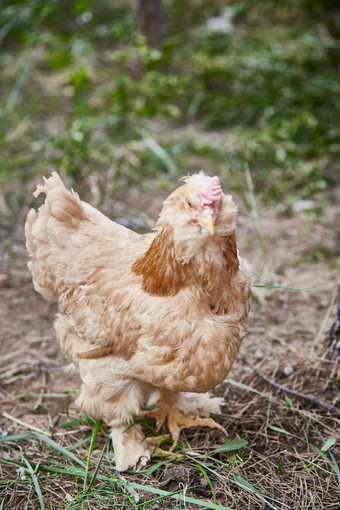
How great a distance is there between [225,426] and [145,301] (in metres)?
1.02

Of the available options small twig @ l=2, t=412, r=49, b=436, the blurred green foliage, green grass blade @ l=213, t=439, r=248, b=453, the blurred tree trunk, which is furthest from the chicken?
the blurred tree trunk

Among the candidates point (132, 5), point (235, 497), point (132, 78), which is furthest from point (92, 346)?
point (132, 5)

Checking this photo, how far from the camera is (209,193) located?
6.23ft

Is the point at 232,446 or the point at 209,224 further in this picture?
the point at 232,446

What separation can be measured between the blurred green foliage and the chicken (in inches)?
83.5

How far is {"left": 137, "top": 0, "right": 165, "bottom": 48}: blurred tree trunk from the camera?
6.36m

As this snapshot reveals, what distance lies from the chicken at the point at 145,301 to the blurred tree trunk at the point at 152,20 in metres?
4.57

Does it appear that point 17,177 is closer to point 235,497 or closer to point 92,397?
point 92,397

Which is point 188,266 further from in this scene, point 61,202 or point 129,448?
point 129,448

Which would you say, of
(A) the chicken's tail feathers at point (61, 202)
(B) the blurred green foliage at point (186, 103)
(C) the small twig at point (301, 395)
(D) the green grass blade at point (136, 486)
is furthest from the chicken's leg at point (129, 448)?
(B) the blurred green foliage at point (186, 103)

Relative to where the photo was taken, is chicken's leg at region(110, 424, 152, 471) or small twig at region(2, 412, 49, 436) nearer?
chicken's leg at region(110, 424, 152, 471)

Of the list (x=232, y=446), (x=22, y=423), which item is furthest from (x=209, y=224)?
(x=22, y=423)

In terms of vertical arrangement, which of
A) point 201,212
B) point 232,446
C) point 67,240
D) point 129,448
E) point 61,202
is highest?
point 201,212

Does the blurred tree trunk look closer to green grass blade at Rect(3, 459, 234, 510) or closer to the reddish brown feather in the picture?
the reddish brown feather
